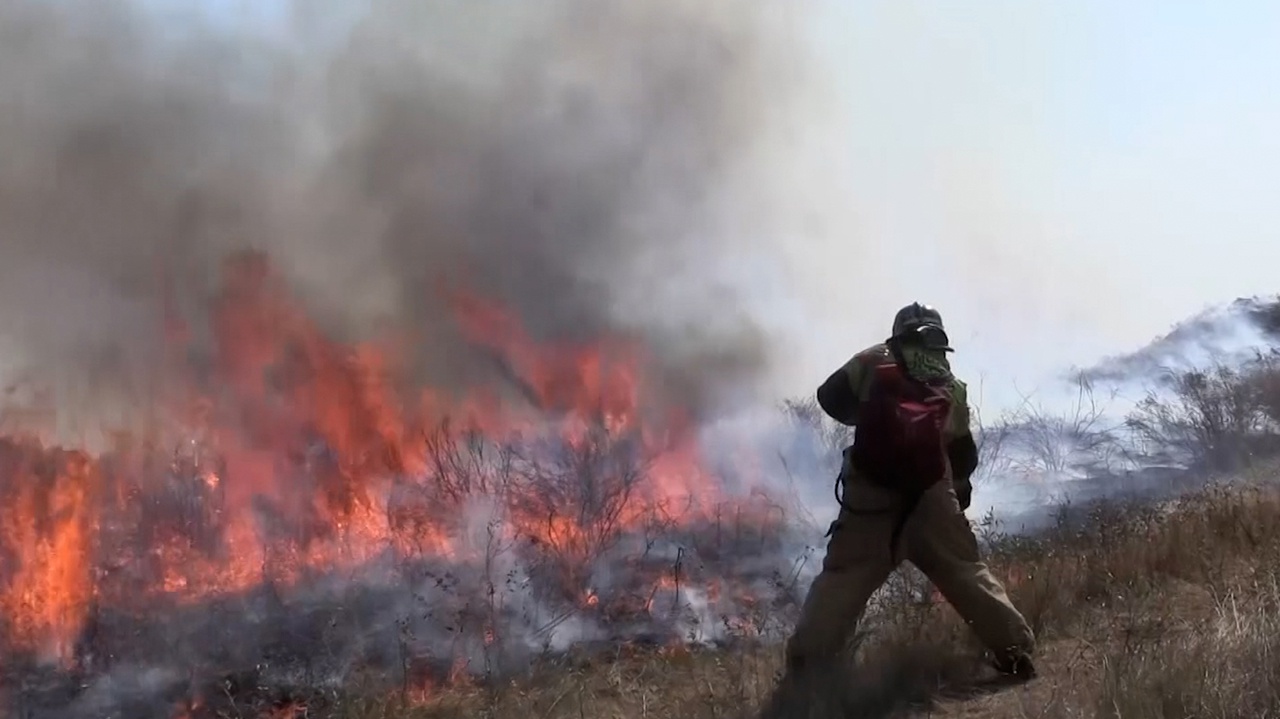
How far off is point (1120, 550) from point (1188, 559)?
1.44ft

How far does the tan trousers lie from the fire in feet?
8.13

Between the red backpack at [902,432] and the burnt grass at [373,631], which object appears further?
the burnt grass at [373,631]

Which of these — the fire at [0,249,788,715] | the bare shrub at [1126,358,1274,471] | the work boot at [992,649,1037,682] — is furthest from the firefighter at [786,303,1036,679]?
the bare shrub at [1126,358,1274,471]

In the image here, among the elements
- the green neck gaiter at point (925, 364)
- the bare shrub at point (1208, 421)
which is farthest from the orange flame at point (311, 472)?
the bare shrub at point (1208, 421)

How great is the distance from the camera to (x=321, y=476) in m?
9.52

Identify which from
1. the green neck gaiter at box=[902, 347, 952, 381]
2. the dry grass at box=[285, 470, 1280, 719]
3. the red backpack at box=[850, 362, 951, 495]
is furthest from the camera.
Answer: the green neck gaiter at box=[902, 347, 952, 381]

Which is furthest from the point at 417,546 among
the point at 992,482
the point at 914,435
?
the point at 992,482

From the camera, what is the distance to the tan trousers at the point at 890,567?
4.30 meters

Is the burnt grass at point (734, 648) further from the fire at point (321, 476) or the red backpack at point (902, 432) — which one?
the red backpack at point (902, 432)

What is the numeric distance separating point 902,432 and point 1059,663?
1.31 meters

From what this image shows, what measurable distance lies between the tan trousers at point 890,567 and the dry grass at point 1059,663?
0.67 feet

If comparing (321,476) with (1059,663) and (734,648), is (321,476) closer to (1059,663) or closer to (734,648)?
(734,648)

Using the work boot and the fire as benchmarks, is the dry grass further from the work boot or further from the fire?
the fire

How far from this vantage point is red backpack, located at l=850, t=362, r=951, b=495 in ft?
14.3
